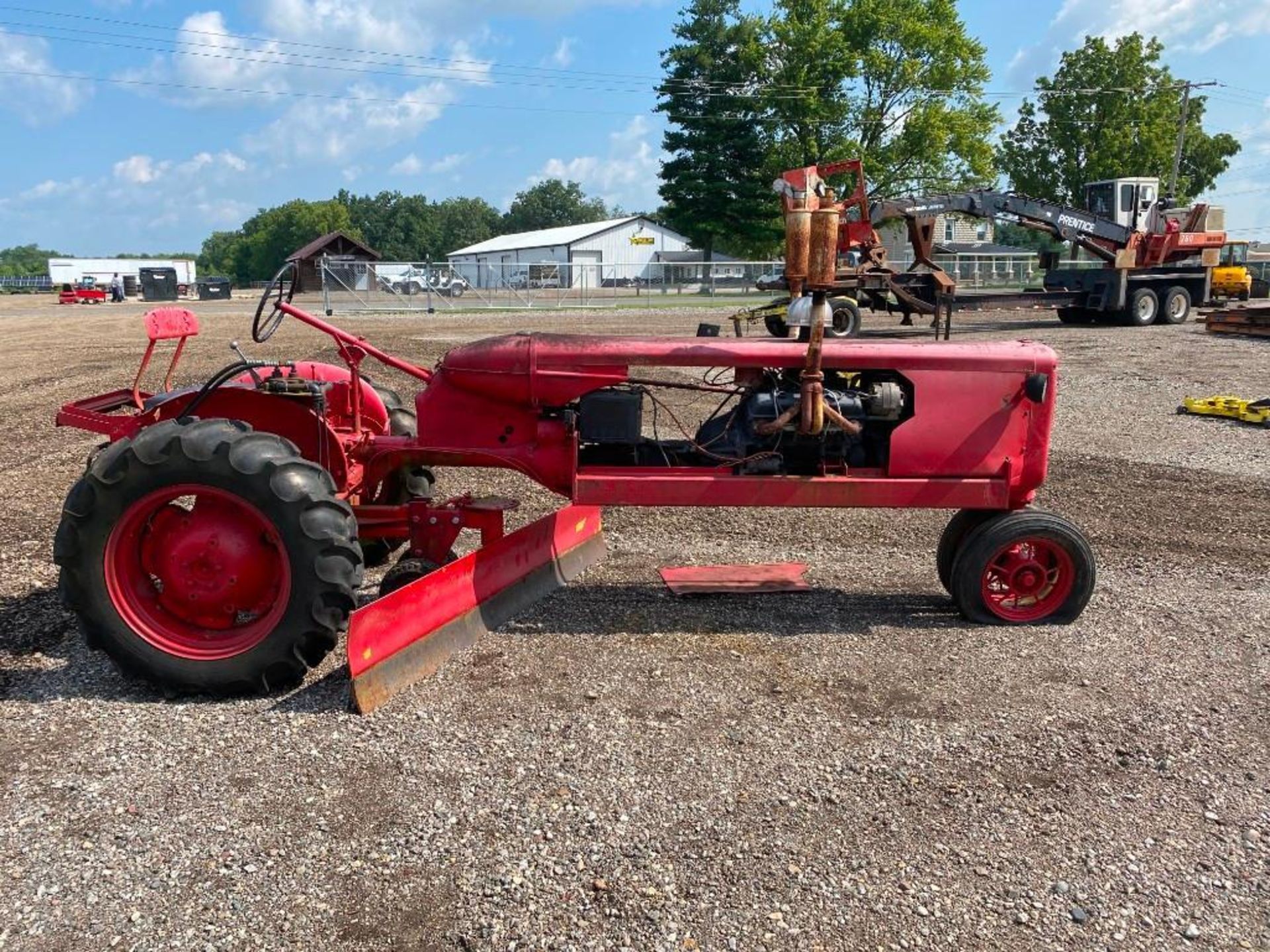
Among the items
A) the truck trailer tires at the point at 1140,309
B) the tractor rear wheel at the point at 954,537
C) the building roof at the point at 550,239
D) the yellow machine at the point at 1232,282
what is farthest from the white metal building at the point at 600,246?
the tractor rear wheel at the point at 954,537

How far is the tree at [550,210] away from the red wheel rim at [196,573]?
123 m

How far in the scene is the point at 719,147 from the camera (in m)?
48.4

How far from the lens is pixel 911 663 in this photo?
4.52 metres

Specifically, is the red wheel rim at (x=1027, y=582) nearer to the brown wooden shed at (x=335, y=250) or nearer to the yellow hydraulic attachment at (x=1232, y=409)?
the yellow hydraulic attachment at (x=1232, y=409)

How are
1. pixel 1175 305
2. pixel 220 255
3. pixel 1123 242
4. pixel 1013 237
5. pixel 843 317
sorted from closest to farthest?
pixel 843 317, pixel 1123 242, pixel 1175 305, pixel 1013 237, pixel 220 255

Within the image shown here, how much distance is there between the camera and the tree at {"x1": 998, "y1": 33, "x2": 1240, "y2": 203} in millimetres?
52625

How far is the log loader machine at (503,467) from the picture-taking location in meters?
4.05

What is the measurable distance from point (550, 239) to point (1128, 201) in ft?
164

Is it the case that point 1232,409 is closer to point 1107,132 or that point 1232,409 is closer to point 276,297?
point 276,297

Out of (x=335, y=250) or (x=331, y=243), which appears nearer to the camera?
(x=331, y=243)

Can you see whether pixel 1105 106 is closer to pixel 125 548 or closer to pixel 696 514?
pixel 696 514

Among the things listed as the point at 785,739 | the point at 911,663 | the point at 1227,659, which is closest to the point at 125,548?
the point at 785,739

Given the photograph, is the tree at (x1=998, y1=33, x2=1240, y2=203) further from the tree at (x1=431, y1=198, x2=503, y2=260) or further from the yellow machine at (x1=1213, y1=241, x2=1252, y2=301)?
the tree at (x1=431, y1=198, x2=503, y2=260)

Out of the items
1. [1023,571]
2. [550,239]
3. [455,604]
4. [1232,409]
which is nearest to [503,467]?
[455,604]
